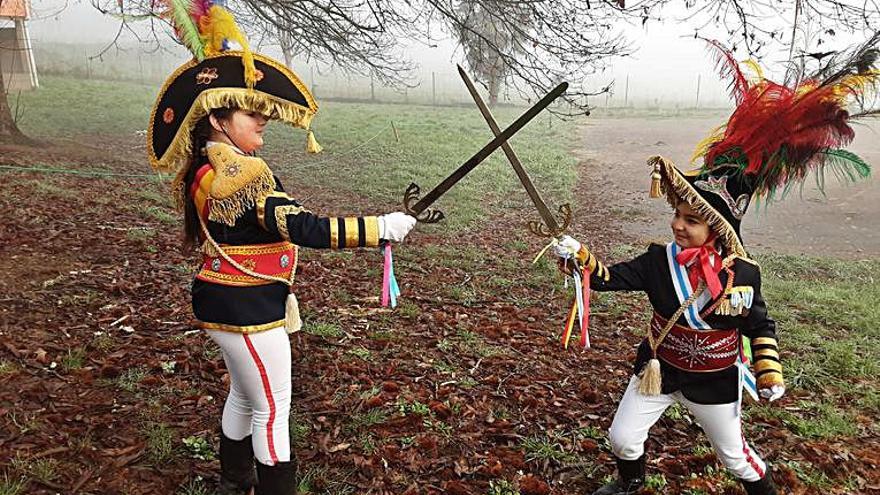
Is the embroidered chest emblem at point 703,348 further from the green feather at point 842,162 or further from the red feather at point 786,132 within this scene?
the green feather at point 842,162

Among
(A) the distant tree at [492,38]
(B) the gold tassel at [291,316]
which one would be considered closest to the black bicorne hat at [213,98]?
(B) the gold tassel at [291,316]

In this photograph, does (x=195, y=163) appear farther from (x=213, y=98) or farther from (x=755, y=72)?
(x=755, y=72)

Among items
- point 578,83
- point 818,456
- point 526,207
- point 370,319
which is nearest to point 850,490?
point 818,456

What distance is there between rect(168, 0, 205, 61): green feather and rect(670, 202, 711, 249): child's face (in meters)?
2.26

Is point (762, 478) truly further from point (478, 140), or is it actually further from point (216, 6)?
point (478, 140)

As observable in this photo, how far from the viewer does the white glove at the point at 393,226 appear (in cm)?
267

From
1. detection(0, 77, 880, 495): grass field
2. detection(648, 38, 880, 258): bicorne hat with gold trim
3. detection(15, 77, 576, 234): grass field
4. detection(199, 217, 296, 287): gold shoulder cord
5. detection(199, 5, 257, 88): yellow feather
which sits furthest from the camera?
detection(15, 77, 576, 234): grass field

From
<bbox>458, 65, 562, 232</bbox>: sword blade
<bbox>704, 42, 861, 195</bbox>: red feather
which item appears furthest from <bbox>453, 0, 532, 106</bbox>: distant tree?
<bbox>704, 42, 861, 195</bbox>: red feather

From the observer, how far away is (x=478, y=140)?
19500mm

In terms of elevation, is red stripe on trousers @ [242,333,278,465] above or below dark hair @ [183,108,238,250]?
below

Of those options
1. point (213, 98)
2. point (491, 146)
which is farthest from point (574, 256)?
point (213, 98)

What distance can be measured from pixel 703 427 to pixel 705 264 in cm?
83

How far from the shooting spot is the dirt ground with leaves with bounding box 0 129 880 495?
3342mm

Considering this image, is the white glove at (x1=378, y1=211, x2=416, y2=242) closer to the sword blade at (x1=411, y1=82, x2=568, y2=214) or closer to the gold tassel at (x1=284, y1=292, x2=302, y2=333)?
the sword blade at (x1=411, y1=82, x2=568, y2=214)
